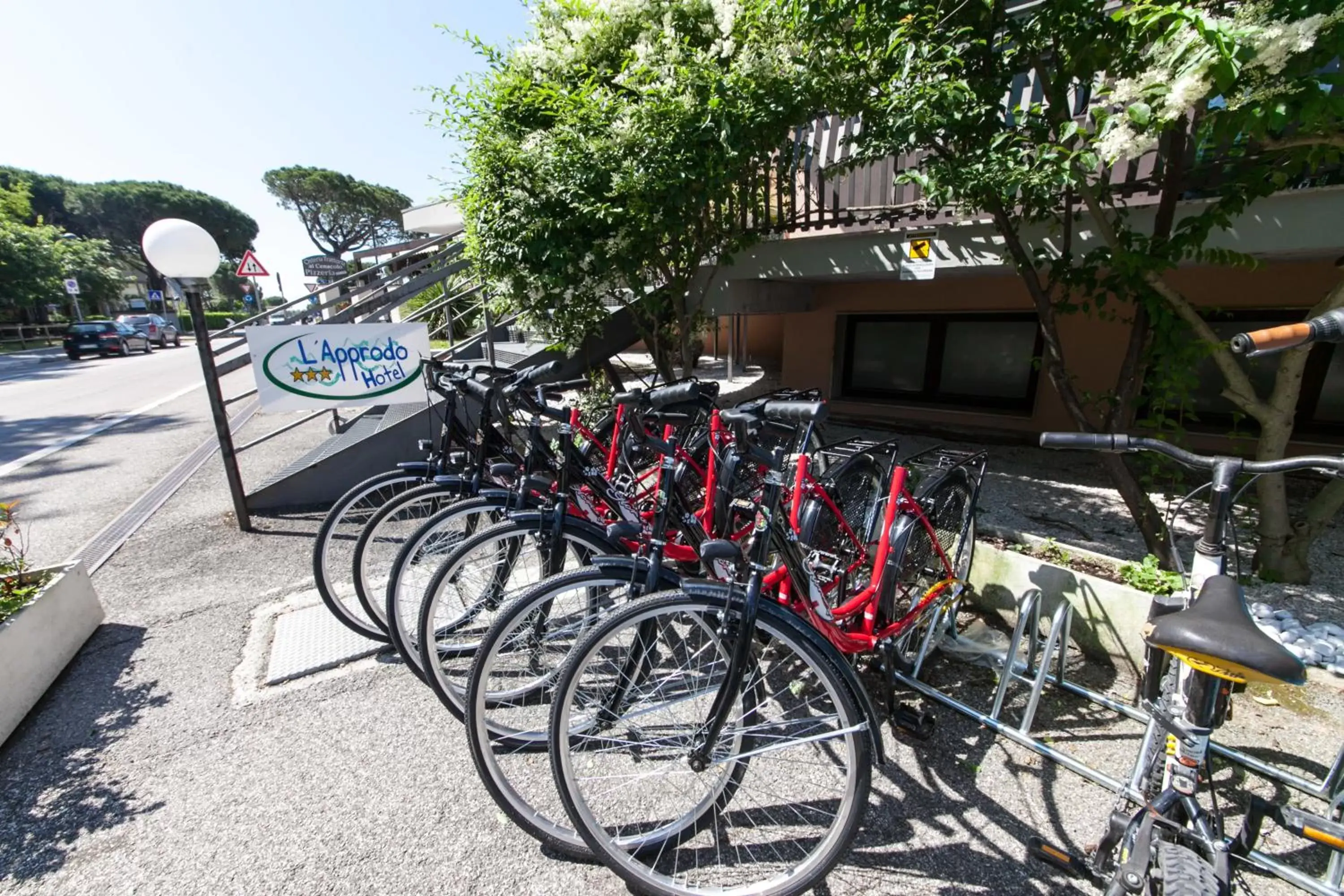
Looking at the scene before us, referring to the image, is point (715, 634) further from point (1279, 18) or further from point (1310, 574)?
point (1310, 574)

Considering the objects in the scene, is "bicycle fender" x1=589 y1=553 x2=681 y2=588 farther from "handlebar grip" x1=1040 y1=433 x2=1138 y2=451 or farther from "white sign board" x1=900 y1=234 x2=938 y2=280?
"white sign board" x1=900 y1=234 x2=938 y2=280

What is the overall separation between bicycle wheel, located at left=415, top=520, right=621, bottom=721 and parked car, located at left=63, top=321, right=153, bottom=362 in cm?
2595

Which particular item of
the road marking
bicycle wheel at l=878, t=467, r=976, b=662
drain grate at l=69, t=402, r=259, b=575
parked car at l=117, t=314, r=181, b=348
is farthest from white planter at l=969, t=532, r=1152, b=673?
parked car at l=117, t=314, r=181, b=348

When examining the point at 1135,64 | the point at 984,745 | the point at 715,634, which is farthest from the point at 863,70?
the point at 984,745

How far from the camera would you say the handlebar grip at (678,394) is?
2477mm

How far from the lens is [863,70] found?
3.35 meters

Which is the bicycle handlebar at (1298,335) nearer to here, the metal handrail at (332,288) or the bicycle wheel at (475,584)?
the bicycle wheel at (475,584)

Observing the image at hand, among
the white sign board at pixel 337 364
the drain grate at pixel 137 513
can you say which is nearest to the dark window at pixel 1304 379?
the white sign board at pixel 337 364

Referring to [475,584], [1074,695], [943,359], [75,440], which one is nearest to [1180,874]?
[1074,695]

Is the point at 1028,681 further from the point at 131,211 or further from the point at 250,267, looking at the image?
the point at 131,211

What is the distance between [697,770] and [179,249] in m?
4.77

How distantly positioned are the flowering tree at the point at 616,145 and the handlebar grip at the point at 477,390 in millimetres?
1678

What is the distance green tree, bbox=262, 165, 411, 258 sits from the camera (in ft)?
163

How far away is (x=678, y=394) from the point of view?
2.50 meters
